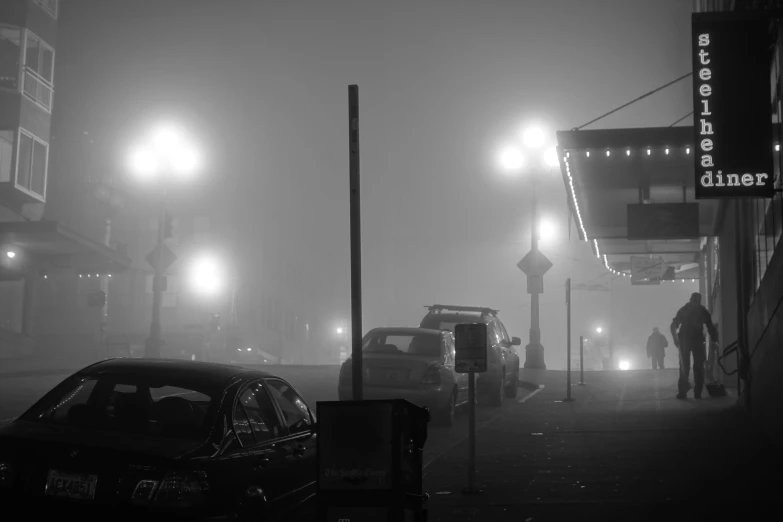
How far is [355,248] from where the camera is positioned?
8.43 metres

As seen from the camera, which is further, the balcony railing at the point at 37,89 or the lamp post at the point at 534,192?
the balcony railing at the point at 37,89

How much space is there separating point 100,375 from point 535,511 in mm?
4225

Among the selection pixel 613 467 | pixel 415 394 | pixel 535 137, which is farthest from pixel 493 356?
pixel 535 137

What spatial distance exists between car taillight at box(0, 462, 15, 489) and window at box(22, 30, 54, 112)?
34.8 meters

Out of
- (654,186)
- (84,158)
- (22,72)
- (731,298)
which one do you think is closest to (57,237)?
(22,72)

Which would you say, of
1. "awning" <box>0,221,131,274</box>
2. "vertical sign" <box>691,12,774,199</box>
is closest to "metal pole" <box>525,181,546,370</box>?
"awning" <box>0,221,131,274</box>

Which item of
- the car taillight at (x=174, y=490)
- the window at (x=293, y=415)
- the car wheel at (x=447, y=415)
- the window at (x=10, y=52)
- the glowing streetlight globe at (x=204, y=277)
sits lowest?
the car wheel at (x=447, y=415)

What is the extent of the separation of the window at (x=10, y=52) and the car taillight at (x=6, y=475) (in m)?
34.9

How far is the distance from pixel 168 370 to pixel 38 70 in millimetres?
35998

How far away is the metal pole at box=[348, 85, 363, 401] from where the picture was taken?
8172mm

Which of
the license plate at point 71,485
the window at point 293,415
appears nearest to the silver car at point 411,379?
the window at point 293,415

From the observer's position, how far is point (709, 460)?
1099 centimetres

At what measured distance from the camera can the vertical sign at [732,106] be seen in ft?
37.1

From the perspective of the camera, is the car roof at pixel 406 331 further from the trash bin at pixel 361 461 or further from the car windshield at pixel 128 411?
the trash bin at pixel 361 461
